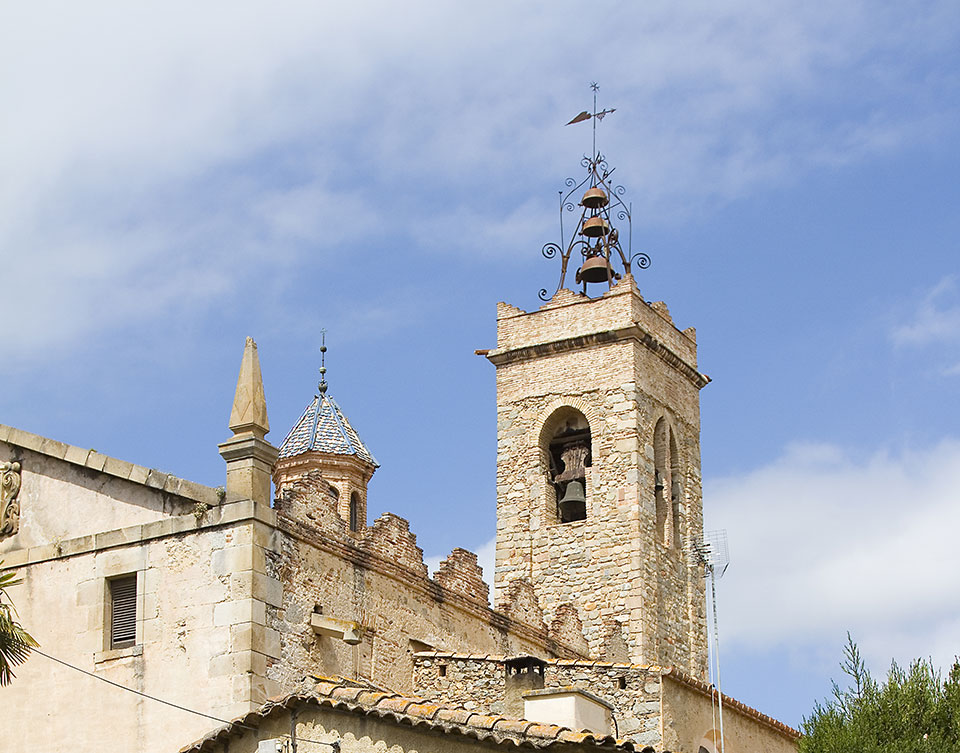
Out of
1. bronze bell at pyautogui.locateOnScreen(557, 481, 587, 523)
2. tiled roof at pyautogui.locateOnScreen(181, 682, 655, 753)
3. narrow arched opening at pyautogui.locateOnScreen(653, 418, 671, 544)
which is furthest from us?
narrow arched opening at pyautogui.locateOnScreen(653, 418, 671, 544)

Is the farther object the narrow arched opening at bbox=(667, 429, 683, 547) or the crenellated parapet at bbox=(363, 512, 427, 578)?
the narrow arched opening at bbox=(667, 429, 683, 547)

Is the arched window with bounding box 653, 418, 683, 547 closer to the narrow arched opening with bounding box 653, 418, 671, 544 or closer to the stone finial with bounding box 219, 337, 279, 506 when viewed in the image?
the narrow arched opening with bounding box 653, 418, 671, 544

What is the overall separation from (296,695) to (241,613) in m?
3.20

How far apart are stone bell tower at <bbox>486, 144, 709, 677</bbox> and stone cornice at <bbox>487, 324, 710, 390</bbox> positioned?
27 millimetres

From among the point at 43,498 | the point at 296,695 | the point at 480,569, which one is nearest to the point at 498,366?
the point at 480,569

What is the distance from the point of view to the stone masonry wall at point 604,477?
31.2 metres

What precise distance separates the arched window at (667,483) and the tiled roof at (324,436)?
5427 mm

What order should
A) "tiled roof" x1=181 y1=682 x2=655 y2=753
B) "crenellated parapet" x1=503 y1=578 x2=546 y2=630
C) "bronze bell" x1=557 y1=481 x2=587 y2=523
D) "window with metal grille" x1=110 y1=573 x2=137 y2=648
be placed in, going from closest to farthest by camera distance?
"tiled roof" x1=181 y1=682 x2=655 y2=753 → "window with metal grille" x1=110 y1=573 x2=137 y2=648 → "crenellated parapet" x1=503 y1=578 x2=546 y2=630 → "bronze bell" x1=557 y1=481 x2=587 y2=523

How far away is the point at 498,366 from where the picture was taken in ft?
111

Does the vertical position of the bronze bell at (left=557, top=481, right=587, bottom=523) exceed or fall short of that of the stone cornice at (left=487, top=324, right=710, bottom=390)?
it falls short

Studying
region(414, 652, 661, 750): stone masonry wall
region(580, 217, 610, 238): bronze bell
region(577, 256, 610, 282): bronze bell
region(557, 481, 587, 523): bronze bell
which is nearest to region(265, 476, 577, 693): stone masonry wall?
region(414, 652, 661, 750): stone masonry wall

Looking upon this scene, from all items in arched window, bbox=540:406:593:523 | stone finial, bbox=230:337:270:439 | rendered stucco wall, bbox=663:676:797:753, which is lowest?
rendered stucco wall, bbox=663:676:797:753

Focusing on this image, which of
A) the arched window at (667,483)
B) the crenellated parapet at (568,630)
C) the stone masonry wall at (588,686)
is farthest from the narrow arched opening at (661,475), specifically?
the stone masonry wall at (588,686)

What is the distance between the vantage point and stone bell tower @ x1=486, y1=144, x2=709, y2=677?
103ft
